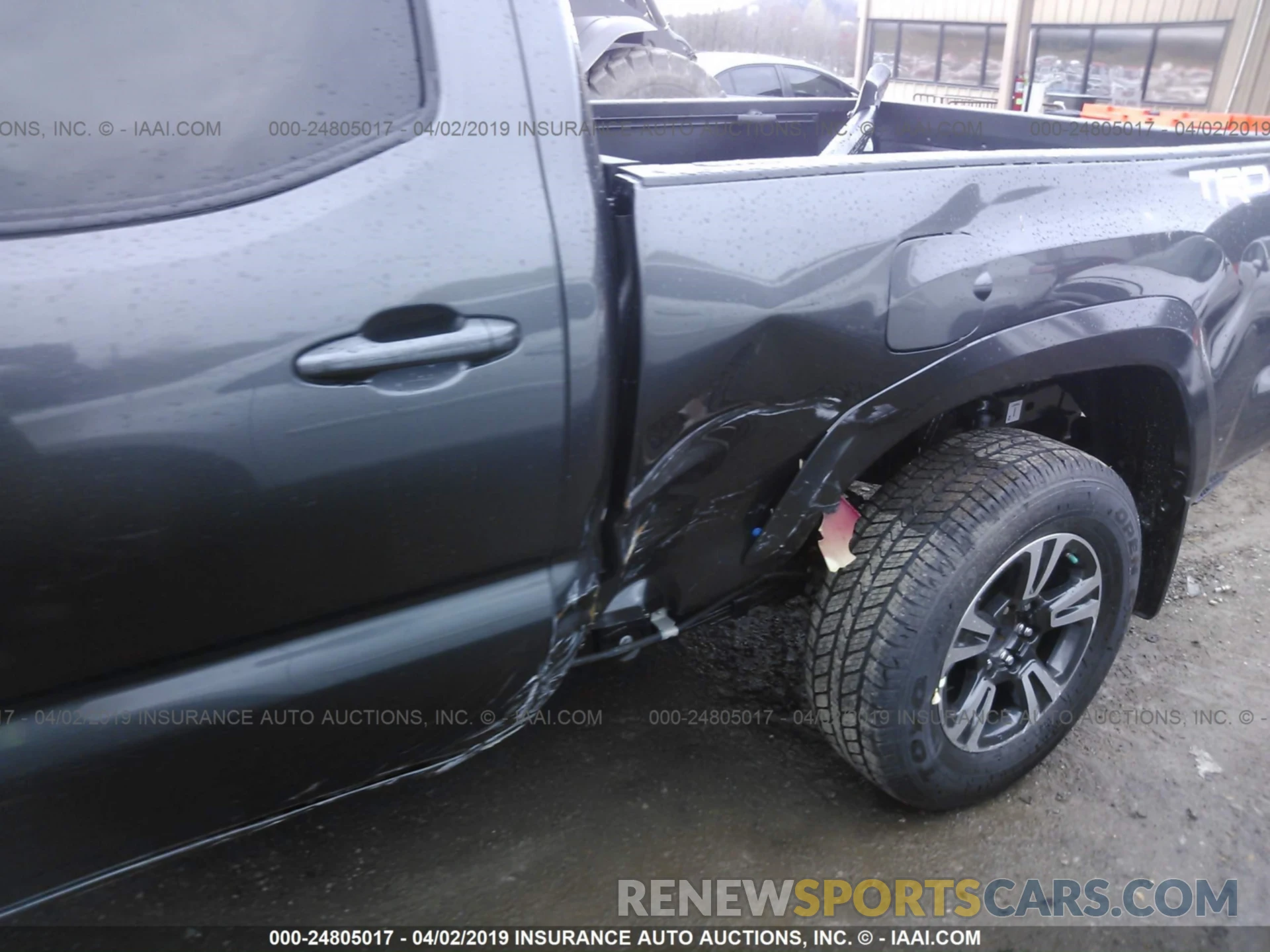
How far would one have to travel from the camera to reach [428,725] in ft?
4.86

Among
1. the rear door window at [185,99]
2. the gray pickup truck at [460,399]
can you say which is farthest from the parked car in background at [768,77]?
the rear door window at [185,99]

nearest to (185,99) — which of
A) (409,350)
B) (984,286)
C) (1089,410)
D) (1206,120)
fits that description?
(409,350)

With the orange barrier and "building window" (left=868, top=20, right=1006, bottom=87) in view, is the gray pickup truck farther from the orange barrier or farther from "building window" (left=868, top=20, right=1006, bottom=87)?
"building window" (left=868, top=20, right=1006, bottom=87)

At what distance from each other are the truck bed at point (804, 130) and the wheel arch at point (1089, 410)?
1013mm

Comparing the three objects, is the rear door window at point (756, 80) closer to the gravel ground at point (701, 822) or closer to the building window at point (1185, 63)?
the building window at point (1185, 63)

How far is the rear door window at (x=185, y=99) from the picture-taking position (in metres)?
1.07

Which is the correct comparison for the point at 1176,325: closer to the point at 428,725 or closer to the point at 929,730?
the point at 929,730

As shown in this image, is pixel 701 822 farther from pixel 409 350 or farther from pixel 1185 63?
pixel 1185 63

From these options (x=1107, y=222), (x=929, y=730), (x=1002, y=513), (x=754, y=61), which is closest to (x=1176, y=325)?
(x=1107, y=222)

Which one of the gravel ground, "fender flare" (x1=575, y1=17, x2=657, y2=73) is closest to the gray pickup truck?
the gravel ground

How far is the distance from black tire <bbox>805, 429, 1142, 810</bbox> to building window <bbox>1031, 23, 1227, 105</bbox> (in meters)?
15.6

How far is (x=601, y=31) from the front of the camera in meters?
6.75

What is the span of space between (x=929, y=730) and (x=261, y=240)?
1.60 metres

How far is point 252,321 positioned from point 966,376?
1.27 metres
